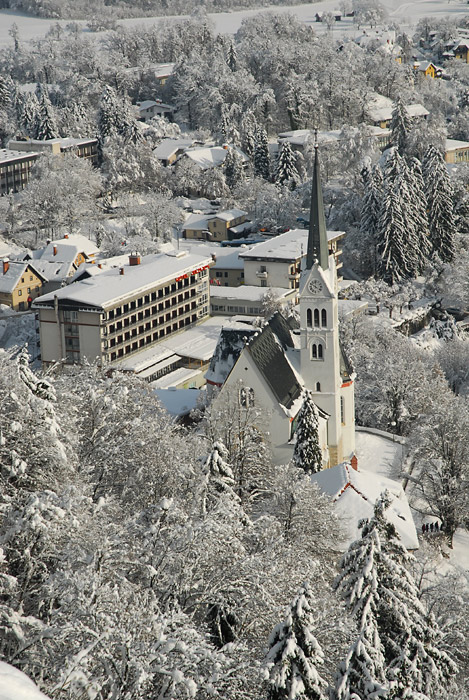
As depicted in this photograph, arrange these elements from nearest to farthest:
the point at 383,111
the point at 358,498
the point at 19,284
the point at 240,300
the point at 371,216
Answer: the point at 358,498
the point at 240,300
the point at 19,284
the point at 371,216
the point at 383,111

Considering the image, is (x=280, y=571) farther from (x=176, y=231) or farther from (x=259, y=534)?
(x=176, y=231)

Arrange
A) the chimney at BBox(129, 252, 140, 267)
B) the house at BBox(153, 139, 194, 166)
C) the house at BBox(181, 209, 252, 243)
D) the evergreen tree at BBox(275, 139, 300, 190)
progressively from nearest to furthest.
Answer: the chimney at BBox(129, 252, 140, 267), the house at BBox(181, 209, 252, 243), the evergreen tree at BBox(275, 139, 300, 190), the house at BBox(153, 139, 194, 166)

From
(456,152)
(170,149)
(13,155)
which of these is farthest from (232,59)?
(13,155)

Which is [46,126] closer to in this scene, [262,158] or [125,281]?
[262,158]

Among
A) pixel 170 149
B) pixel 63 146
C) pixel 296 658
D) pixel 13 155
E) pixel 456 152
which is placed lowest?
pixel 456 152

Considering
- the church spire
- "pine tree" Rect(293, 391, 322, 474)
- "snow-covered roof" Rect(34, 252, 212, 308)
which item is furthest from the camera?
"snow-covered roof" Rect(34, 252, 212, 308)

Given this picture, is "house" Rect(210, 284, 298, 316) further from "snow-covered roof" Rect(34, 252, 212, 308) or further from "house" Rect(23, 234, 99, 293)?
"house" Rect(23, 234, 99, 293)

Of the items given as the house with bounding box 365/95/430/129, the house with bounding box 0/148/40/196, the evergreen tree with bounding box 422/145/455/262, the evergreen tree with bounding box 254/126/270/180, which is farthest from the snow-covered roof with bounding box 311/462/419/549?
the house with bounding box 365/95/430/129
